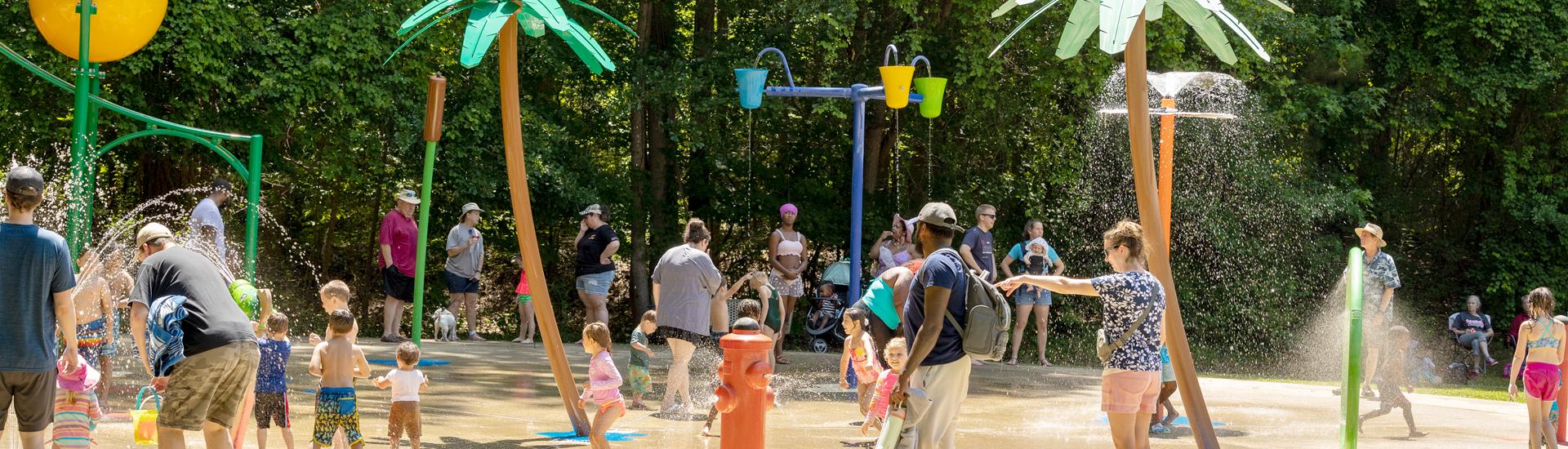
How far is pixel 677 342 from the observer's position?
31.3 feet

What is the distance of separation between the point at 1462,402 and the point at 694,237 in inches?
270

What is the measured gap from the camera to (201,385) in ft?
19.6

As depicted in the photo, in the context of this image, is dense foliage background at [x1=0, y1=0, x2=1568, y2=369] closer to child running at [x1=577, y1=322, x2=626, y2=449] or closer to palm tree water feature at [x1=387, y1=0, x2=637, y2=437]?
palm tree water feature at [x1=387, y1=0, x2=637, y2=437]

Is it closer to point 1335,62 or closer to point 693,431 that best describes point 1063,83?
point 1335,62

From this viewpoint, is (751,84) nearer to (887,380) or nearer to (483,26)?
(483,26)

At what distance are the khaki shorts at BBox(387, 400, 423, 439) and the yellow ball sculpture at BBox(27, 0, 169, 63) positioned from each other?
13.4 feet

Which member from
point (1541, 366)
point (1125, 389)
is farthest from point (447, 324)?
point (1541, 366)

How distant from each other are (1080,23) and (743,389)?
2.94 meters

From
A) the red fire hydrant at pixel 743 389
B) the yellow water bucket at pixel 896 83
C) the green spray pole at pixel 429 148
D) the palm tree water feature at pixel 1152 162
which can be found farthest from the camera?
the yellow water bucket at pixel 896 83

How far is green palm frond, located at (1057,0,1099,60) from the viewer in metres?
7.64

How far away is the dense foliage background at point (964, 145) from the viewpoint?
60.4 ft

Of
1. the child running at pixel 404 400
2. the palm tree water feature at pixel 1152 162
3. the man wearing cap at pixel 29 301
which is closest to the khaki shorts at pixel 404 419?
the child running at pixel 404 400

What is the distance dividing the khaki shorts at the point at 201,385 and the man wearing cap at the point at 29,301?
1.50ft

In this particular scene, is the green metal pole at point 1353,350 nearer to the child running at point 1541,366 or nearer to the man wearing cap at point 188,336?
the child running at point 1541,366
